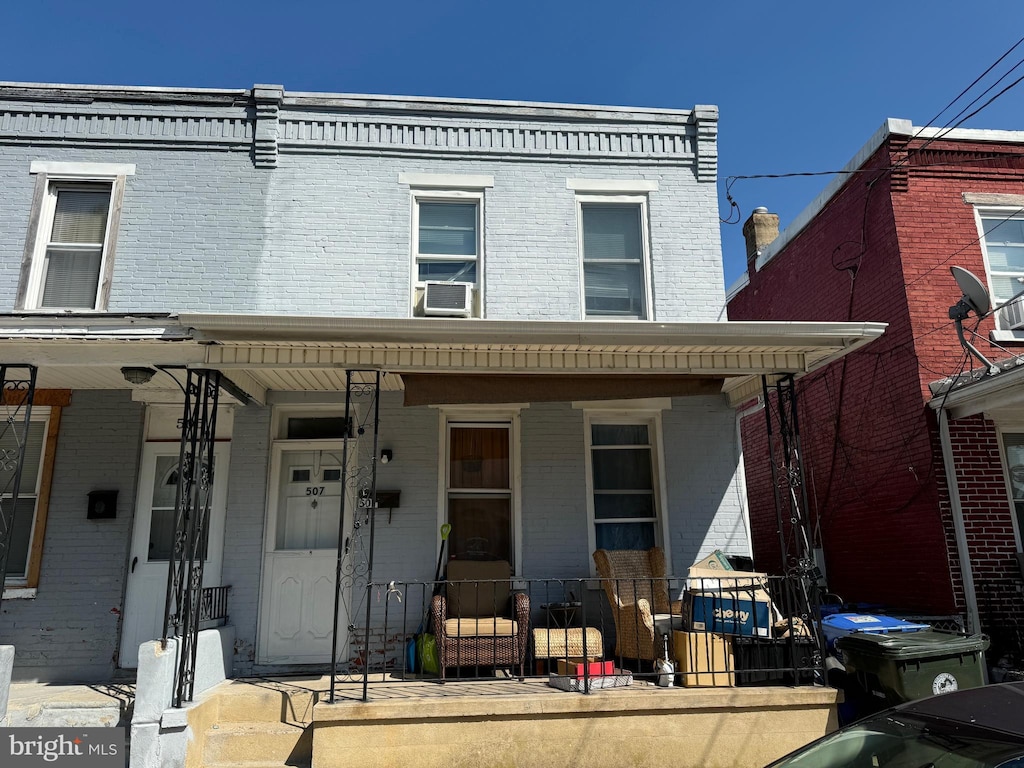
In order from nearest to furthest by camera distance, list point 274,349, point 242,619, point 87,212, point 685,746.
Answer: point 685,746 → point 274,349 → point 242,619 → point 87,212

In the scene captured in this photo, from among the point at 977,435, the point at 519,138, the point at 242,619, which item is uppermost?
the point at 519,138

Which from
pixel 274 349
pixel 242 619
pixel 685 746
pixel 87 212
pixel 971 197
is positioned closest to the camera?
pixel 685 746

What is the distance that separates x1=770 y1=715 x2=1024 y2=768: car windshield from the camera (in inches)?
103

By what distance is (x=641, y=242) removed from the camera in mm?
8148

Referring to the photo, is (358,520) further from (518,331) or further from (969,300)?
(969,300)

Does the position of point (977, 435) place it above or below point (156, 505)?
above

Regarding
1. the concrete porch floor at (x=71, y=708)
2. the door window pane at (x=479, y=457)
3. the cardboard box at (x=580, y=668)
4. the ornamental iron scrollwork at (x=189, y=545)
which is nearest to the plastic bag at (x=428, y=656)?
the cardboard box at (x=580, y=668)

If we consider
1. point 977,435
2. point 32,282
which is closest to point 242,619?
point 32,282

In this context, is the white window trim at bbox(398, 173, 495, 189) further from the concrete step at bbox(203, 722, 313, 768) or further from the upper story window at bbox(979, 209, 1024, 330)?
the upper story window at bbox(979, 209, 1024, 330)

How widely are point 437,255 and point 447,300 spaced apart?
0.76 m

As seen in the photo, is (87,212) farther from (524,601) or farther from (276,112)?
(524,601)

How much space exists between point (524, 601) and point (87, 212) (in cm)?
609

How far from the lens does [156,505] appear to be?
731 centimetres

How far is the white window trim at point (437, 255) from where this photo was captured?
776cm
